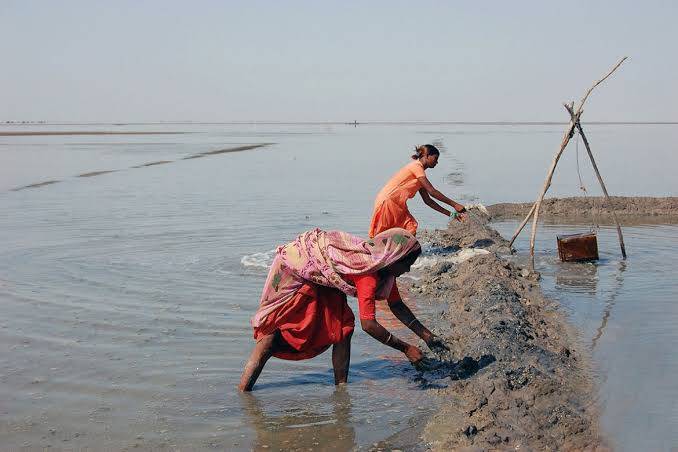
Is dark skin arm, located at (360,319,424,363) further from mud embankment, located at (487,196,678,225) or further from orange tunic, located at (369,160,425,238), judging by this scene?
mud embankment, located at (487,196,678,225)

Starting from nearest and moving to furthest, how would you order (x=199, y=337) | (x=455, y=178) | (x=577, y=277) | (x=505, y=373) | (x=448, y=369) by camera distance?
(x=505, y=373), (x=448, y=369), (x=199, y=337), (x=577, y=277), (x=455, y=178)

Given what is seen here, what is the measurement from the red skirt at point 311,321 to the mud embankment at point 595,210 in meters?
9.47

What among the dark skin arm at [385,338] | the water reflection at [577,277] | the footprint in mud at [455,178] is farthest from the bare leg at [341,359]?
the footprint in mud at [455,178]

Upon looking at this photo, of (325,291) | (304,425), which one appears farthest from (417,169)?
(304,425)

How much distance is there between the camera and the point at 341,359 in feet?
15.4

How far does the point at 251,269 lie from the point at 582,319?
12.2ft

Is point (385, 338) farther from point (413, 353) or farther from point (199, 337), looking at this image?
point (199, 337)

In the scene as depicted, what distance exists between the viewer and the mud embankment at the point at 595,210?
13.4 meters

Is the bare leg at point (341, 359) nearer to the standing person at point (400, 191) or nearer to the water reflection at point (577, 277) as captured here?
the standing person at point (400, 191)

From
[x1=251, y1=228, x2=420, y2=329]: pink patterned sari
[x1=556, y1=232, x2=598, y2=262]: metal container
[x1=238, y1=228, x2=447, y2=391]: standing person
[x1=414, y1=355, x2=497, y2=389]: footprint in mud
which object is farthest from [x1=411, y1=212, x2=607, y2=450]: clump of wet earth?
[x1=556, y1=232, x2=598, y2=262]: metal container

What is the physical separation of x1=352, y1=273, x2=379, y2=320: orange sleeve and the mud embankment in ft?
31.6

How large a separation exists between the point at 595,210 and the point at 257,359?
10720 mm

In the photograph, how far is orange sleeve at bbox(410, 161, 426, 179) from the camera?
7.48m

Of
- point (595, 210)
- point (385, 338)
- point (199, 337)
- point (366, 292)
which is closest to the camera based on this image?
point (366, 292)
